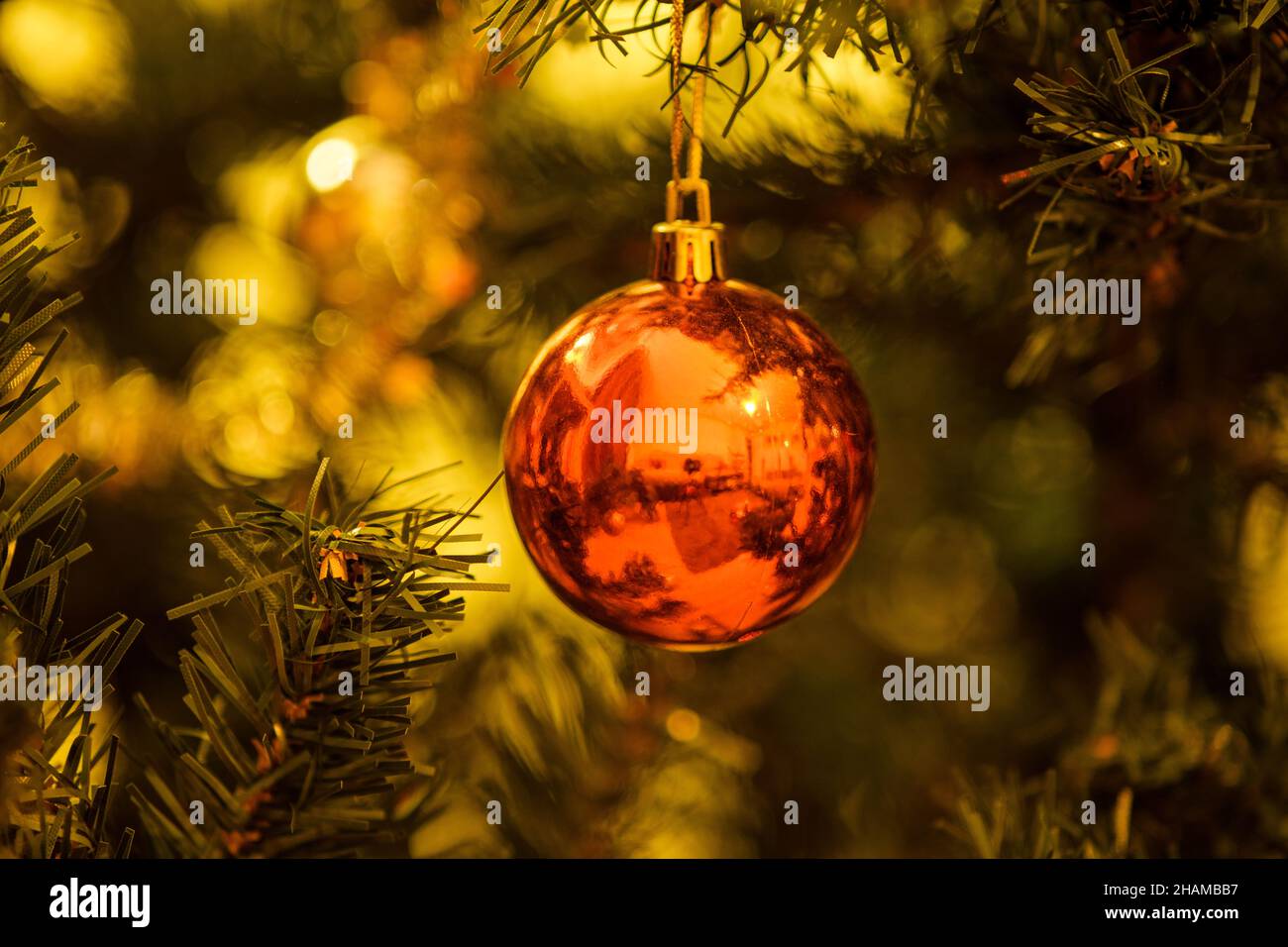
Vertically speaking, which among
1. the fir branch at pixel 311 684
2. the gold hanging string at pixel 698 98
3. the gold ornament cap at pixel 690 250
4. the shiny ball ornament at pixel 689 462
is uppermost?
the gold hanging string at pixel 698 98

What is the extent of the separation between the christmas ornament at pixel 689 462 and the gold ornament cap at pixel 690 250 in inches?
0.7

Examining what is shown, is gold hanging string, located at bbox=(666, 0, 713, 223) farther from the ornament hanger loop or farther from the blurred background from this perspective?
the blurred background

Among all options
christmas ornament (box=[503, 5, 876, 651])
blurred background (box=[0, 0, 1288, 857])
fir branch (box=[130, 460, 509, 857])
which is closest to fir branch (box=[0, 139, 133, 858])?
fir branch (box=[130, 460, 509, 857])

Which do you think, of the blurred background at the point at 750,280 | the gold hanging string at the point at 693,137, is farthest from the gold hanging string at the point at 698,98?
the blurred background at the point at 750,280

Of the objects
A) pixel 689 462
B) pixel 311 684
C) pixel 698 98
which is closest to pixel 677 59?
pixel 698 98

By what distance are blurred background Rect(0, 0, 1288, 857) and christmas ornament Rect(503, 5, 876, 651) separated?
0.98 feet

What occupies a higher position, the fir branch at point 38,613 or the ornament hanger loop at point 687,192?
the ornament hanger loop at point 687,192

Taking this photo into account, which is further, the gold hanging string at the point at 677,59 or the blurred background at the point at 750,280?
the blurred background at the point at 750,280

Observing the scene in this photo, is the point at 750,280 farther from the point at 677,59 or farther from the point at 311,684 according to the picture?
the point at 311,684

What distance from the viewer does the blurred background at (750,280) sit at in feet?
2.58

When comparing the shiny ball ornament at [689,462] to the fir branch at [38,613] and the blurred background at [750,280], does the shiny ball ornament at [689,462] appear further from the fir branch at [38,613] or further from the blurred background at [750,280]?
the blurred background at [750,280]
